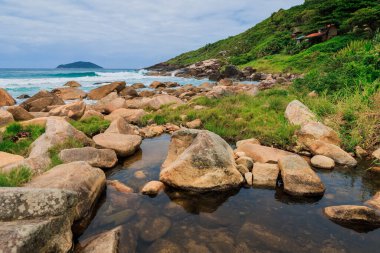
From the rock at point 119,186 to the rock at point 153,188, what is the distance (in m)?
0.31

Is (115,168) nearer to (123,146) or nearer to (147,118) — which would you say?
(123,146)

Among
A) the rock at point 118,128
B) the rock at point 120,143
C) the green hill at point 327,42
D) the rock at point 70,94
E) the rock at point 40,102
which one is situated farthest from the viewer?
the green hill at point 327,42

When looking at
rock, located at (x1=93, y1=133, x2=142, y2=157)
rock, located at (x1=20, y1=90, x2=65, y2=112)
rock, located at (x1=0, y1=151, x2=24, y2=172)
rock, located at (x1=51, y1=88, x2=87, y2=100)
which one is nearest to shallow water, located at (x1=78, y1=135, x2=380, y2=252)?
rock, located at (x1=93, y1=133, x2=142, y2=157)

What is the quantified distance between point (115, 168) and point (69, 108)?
6212 millimetres

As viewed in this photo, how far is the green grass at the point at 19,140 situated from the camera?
25.3 ft

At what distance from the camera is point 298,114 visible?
9.61 m

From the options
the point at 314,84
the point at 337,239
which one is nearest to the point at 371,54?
the point at 314,84

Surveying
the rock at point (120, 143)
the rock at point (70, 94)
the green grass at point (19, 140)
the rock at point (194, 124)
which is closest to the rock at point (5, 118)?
the green grass at point (19, 140)

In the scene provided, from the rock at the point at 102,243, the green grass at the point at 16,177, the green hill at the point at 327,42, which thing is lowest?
the rock at the point at 102,243

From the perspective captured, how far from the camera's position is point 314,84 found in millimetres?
13148

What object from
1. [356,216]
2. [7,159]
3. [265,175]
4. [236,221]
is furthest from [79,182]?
[356,216]

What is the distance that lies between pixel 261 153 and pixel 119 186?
3.51 m

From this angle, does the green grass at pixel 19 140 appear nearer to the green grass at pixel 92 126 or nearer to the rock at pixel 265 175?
the green grass at pixel 92 126

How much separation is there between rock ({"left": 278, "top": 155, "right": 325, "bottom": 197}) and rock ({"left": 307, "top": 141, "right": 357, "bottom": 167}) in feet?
5.68
